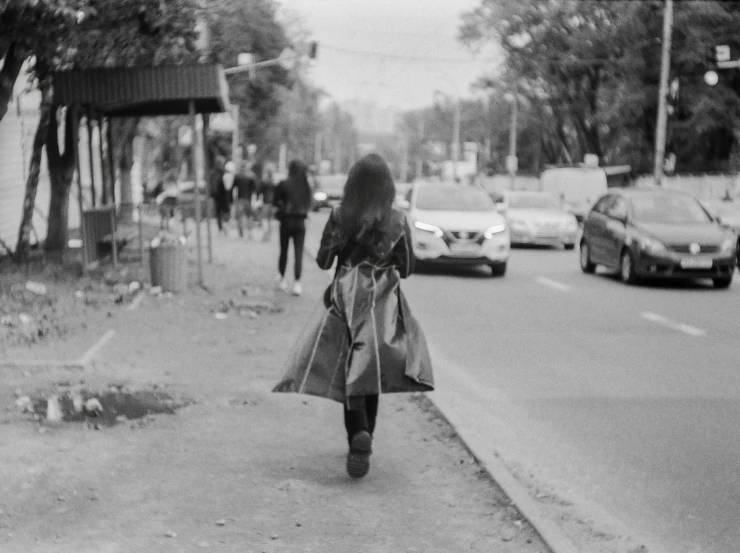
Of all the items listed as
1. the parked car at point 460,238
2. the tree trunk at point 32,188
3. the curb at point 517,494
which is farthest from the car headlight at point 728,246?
the curb at point 517,494

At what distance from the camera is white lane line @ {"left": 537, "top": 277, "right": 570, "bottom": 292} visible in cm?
1794

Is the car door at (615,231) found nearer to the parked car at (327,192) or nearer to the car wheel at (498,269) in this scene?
the car wheel at (498,269)

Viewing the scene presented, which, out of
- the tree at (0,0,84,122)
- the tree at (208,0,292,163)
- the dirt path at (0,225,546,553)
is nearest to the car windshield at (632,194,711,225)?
the tree at (208,0,292,163)

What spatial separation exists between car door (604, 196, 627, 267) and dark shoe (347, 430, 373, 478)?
13.3 meters

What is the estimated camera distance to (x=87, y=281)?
51.7ft

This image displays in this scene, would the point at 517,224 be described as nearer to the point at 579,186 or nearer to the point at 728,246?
the point at 728,246

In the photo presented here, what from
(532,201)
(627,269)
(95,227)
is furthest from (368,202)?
(532,201)

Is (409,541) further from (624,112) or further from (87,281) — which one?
(624,112)

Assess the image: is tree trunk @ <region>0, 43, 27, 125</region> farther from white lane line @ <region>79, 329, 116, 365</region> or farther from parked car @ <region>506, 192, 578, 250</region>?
parked car @ <region>506, 192, 578, 250</region>

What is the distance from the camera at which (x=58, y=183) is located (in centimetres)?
1869

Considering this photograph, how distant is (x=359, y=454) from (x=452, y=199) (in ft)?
49.4

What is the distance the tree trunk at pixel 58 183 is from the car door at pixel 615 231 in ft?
27.5

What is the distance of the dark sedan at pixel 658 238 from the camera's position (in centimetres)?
1788

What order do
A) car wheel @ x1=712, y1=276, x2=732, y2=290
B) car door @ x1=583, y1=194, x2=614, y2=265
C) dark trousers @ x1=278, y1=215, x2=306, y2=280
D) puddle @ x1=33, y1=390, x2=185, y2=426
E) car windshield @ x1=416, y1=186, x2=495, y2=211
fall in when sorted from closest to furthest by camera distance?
puddle @ x1=33, y1=390, x2=185, y2=426
dark trousers @ x1=278, y1=215, x2=306, y2=280
car wheel @ x1=712, y1=276, x2=732, y2=290
car door @ x1=583, y1=194, x2=614, y2=265
car windshield @ x1=416, y1=186, x2=495, y2=211
